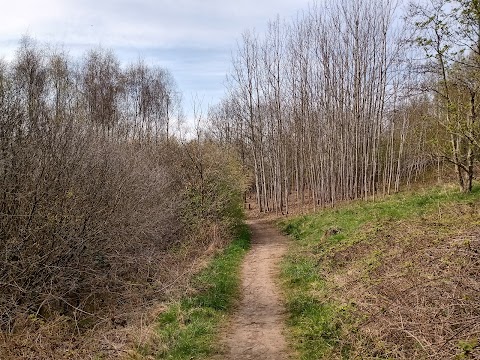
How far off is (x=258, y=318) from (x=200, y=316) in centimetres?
107

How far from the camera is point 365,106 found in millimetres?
24812

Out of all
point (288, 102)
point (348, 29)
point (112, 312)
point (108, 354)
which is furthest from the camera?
point (288, 102)

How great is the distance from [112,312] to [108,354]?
2.58 m

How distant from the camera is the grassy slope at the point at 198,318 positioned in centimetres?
629

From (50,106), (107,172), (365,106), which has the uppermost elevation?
(365,106)

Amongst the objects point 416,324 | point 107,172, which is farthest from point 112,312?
point 416,324

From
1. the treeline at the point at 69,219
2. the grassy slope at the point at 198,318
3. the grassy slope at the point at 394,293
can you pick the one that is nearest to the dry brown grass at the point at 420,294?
the grassy slope at the point at 394,293

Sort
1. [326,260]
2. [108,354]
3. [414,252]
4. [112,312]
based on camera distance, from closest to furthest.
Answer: [108,354], [414,252], [112,312], [326,260]

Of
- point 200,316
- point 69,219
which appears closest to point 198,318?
point 200,316

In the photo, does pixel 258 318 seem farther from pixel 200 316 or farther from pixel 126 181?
pixel 126 181

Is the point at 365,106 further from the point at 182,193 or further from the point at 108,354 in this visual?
the point at 108,354

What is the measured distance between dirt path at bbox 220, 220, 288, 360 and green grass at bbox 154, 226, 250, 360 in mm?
286

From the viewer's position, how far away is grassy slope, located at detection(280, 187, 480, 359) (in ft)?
16.3

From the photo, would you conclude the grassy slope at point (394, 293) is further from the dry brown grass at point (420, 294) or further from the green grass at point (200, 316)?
the green grass at point (200, 316)
